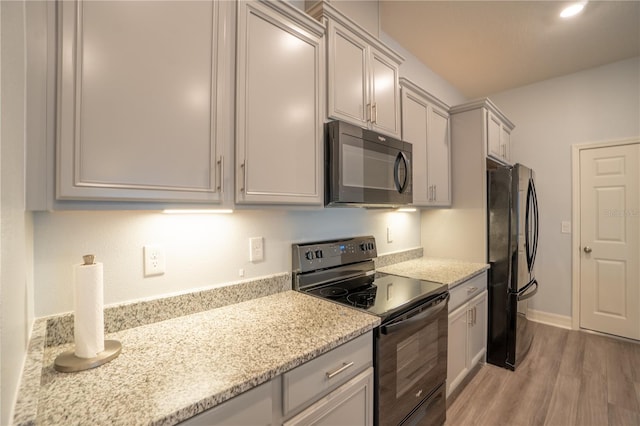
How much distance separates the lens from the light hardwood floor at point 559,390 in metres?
1.84

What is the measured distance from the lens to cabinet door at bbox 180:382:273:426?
72cm

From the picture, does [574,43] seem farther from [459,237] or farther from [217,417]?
[217,417]

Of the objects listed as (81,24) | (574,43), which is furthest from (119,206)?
(574,43)

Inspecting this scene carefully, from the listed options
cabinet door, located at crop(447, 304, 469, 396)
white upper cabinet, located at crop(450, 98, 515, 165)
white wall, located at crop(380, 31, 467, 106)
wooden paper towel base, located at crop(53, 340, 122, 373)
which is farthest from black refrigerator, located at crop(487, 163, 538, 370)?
wooden paper towel base, located at crop(53, 340, 122, 373)

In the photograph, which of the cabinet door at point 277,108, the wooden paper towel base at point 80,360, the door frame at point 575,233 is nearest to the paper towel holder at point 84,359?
the wooden paper towel base at point 80,360

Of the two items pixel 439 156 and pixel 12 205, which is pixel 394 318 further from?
pixel 439 156

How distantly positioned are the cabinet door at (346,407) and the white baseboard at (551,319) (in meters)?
3.13

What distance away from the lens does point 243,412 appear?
792 mm

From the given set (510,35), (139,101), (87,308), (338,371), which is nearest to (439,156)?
(510,35)

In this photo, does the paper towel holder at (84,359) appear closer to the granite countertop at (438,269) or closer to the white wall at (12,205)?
the white wall at (12,205)

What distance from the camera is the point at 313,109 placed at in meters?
1.38

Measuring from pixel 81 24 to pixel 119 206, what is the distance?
1.67 feet

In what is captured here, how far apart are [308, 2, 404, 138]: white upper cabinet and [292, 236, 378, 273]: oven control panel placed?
743mm

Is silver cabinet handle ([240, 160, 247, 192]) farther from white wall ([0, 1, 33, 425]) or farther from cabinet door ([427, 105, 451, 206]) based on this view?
cabinet door ([427, 105, 451, 206])
